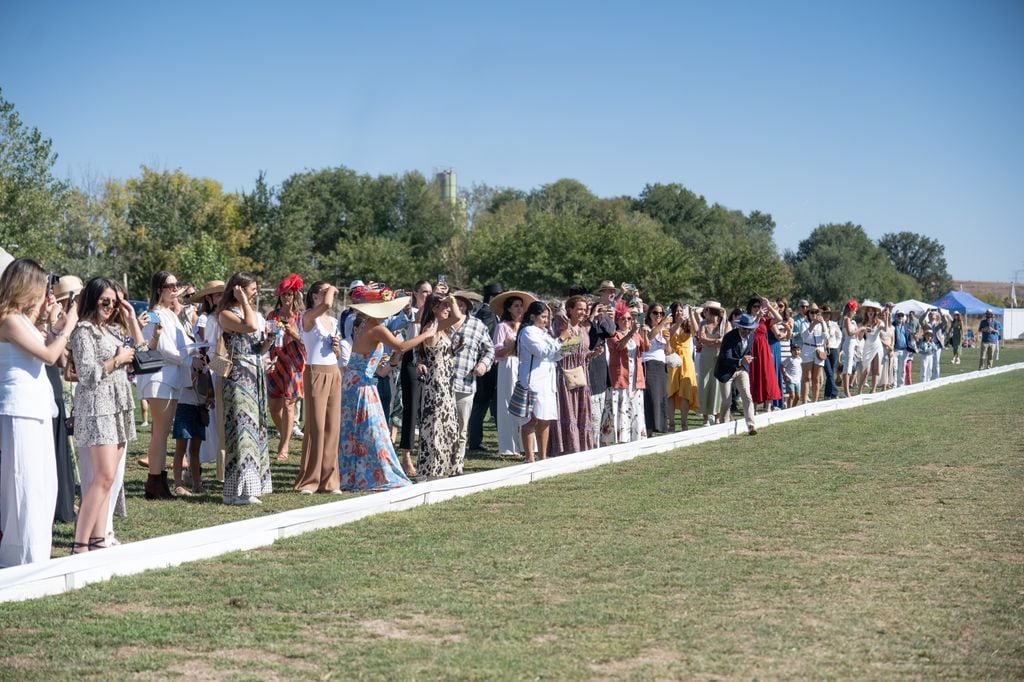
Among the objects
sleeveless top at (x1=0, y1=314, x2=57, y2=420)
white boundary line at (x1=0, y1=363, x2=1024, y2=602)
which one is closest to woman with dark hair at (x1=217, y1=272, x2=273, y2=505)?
white boundary line at (x1=0, y1=363, x2=1024, y2=602)

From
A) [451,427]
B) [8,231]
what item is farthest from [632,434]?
[8,231]

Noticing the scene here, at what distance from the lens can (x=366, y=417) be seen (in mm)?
10875

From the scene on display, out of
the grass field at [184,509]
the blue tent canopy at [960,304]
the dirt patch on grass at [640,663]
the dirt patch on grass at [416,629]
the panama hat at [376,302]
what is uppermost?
the blue tent canopy at [960,304]

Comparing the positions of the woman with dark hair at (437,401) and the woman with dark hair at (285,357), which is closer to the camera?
the woman with dark hair at (437,401)

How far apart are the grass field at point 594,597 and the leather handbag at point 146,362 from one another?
146cm

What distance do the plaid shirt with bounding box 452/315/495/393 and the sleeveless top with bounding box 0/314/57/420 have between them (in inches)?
207

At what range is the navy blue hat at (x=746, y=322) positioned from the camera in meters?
15.5

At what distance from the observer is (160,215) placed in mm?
59875

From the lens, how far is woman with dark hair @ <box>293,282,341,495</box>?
10.7 m

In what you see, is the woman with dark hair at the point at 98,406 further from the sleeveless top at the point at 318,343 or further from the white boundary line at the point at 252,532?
the sleeveless top at the point at 318,343

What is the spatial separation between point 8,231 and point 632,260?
31368mm

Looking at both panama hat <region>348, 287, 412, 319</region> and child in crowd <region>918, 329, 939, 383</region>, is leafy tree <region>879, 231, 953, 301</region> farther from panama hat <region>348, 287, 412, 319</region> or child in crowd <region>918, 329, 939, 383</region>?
panama hat <region>348, 287, 412, 319</region>

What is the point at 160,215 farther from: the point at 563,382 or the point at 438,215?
the point at 563,382

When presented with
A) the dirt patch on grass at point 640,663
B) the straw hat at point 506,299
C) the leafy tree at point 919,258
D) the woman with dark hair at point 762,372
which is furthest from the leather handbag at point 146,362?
the leafy tree at point 919,258
